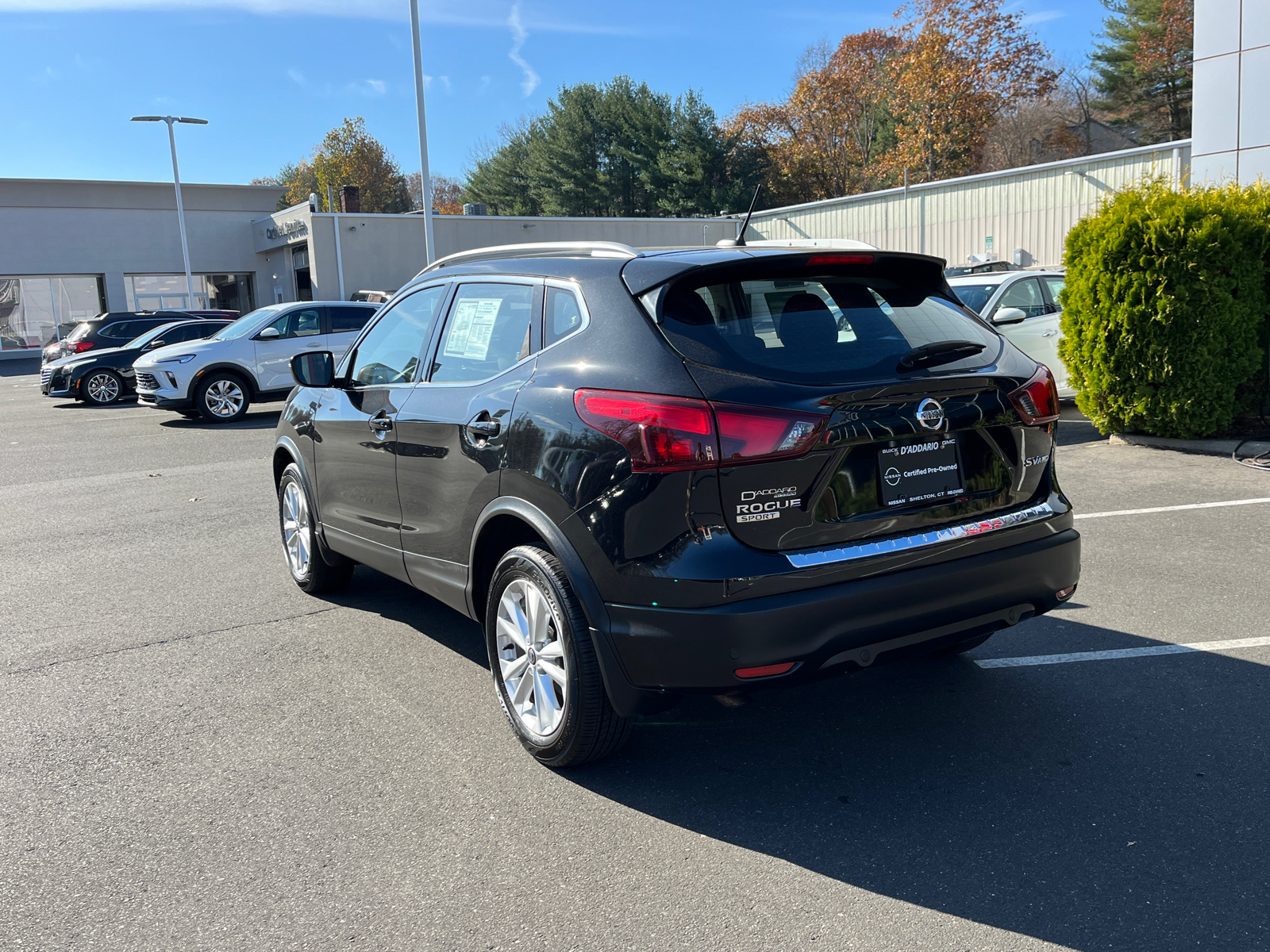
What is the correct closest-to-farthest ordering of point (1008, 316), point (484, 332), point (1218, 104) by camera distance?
point (484, 332) < point (1008, 316) < point (1218, 104)

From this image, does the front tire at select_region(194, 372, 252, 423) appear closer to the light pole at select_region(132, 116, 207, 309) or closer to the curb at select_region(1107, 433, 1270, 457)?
the curb at select_region(1107, 433, 1270, 457)

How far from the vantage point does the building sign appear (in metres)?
35.2

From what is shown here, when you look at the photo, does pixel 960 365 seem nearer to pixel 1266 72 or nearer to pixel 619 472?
pixel 619 472

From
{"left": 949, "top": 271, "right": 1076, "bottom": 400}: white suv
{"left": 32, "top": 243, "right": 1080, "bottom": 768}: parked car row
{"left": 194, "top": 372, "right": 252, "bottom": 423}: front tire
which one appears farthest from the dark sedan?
{"left": 32, "top": 243, "right": 1080, "bottom": 768}: parked car row

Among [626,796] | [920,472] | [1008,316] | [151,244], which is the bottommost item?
[626,796]

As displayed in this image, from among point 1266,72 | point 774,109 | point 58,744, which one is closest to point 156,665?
point 58,744

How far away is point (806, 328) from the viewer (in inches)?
130

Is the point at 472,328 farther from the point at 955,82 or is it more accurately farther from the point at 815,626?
the point at 955,82

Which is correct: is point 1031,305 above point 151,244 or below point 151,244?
below

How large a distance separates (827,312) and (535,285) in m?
1.11

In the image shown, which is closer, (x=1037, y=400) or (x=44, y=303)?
(x=1037, y=400)

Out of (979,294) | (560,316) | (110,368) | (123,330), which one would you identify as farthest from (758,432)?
(123,330)

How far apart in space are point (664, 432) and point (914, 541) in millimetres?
880

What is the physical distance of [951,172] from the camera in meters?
48.5
